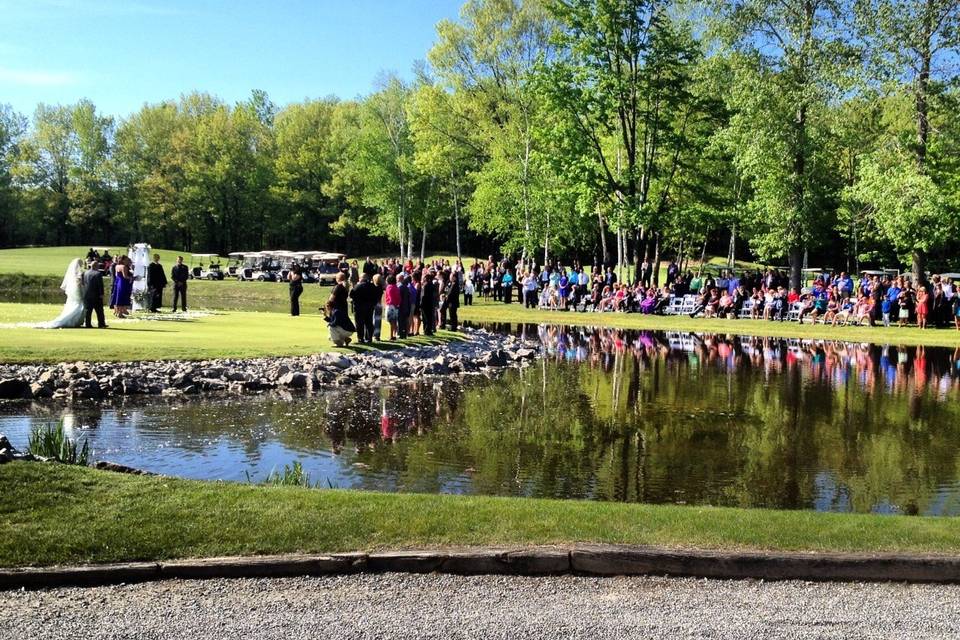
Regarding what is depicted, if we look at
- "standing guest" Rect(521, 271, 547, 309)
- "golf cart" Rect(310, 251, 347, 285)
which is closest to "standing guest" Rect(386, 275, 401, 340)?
"standing guest" Rect(521, 271, 547, 309)

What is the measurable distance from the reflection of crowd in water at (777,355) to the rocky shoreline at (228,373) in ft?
13.5

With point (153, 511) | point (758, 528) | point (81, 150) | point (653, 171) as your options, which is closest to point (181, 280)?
point (653, 171)

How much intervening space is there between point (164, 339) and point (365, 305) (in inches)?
193

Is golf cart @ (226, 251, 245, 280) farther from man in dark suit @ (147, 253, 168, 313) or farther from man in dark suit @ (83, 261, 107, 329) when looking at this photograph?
man in dark suit @ (83, 261, 107, 329)

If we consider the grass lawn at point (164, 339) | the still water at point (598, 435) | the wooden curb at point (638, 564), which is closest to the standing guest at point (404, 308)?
the grass lawn at point (164, 339)

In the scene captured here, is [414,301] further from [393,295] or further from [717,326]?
[717,326]

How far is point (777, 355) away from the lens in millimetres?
25094

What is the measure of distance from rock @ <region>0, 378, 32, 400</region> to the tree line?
29067 millimetres

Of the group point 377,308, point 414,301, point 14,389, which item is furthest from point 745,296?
point 14,389

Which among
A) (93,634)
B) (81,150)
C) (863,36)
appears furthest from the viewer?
(81,150)

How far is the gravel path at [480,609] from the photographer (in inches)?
223

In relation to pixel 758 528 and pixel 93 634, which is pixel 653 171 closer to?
pixel 758 528

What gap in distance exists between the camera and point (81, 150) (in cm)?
9275

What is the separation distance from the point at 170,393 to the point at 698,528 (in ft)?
39.5
